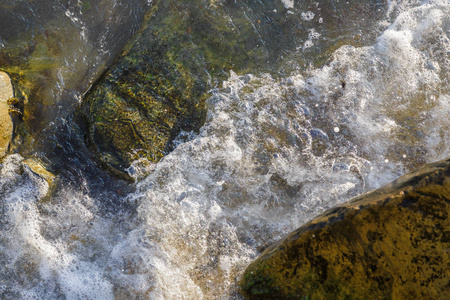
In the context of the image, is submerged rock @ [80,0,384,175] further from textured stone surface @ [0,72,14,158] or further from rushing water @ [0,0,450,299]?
textured stone surface @ [0,72,14,158]

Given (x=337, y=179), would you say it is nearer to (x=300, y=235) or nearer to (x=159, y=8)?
(x=300, y=235)

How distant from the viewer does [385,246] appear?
98.0 inches

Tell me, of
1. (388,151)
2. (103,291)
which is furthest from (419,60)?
(103,291)

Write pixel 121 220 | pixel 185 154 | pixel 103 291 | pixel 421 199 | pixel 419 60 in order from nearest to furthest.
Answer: pixel 421 199
pixel 103 291
pixel 121 220
pixel 185 154
pixel 419 60

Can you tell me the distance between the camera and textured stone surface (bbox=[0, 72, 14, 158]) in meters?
3.78

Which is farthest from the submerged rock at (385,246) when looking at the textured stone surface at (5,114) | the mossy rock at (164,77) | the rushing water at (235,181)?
the textured stone surface at (5,114)

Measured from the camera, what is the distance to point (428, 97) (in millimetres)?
4262

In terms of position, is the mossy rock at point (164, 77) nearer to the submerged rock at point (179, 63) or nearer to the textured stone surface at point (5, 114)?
the submerged rock at point (179, 63)

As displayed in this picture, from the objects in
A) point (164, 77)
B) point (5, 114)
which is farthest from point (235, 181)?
point (5, 114)

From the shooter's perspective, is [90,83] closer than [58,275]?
No

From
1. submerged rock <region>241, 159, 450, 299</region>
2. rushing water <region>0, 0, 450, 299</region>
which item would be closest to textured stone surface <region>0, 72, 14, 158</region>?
rushing water <region>0, 0, 450, 299</region>

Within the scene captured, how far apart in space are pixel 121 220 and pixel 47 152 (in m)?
1.17

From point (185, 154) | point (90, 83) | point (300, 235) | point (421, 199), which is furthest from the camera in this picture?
point (90, 83)

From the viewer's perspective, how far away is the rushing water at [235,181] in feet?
11.0
